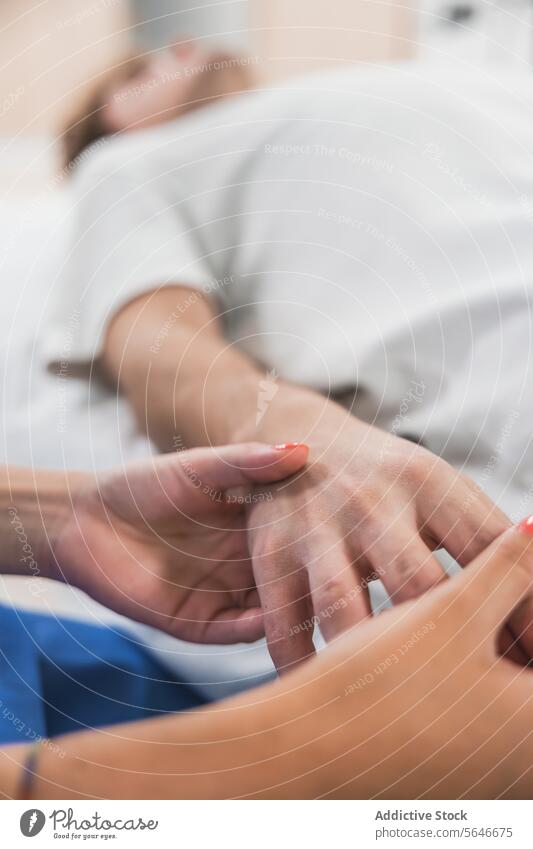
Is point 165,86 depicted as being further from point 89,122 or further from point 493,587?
point 493,587

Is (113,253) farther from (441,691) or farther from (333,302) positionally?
(441,691)

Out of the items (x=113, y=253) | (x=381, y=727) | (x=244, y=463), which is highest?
(x=113, y=253)

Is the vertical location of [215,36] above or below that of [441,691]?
above

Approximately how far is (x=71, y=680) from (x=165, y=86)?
27cm

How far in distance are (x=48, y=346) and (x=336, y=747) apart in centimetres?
21

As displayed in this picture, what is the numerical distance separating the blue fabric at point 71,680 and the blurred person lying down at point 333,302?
0.05 metres

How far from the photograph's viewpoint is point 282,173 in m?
0.36

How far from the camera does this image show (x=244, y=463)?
0.98 ft

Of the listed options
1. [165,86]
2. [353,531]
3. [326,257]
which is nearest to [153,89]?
[165,86]

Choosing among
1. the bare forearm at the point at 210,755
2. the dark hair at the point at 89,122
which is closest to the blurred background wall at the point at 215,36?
the dark hair at the point at 89,122

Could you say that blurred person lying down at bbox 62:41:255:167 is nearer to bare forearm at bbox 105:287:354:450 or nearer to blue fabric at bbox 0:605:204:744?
bare forearm at bbox 105:287:354:450

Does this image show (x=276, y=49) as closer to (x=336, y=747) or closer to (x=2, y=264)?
(x=2, y=264)

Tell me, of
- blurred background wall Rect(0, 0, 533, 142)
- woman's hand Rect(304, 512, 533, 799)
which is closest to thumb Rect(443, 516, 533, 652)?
woman's hand Rect(304, 512, 533, 799)
